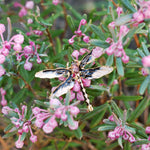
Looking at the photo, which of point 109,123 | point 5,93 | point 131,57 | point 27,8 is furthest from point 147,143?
point 27,8

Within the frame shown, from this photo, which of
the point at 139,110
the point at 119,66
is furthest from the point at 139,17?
the point at 139,110

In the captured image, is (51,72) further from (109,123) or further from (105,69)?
(109,123)

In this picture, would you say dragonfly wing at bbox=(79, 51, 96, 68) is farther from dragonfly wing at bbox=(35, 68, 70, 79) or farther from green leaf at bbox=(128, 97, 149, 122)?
green leaf at bbox=(128, 97, 149, 122)

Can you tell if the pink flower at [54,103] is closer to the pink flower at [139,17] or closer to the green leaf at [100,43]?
the green leaf at [100,43]

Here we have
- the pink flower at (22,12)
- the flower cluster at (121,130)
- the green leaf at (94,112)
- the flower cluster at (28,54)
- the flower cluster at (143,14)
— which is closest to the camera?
the flower cluster at (143,14)

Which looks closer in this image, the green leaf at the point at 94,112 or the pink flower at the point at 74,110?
the pink flower at the point at 74,110

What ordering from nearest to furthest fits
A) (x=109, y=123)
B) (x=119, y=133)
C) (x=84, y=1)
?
1. (x=119, y=133)
2. (x=109, y=123)
3. (x=84, y=1)

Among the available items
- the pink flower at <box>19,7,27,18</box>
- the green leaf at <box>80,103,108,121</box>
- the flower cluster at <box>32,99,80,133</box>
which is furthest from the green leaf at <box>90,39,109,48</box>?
the pink flower at <box>19,7,27,18</box>

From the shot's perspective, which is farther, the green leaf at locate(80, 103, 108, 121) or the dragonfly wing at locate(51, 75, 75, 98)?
the green leaf at locate(80, 103, 108, 121)

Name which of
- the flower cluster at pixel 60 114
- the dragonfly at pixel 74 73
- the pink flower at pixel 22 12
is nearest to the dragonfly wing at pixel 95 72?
the dragonfly at pixel 74 73

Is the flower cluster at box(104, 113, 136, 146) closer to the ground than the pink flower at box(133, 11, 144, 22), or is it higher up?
closer to the ground

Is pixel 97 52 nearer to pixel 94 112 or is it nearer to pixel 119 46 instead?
pixel 119 46
